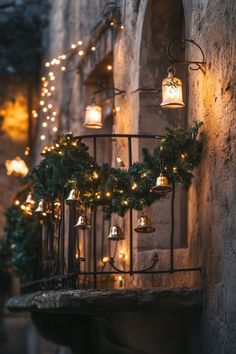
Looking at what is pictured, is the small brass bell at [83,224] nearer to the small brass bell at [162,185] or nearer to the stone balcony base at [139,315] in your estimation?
the stone balcony base at [139,315]

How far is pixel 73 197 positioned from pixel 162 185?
40.7 inches

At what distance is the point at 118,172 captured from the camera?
8648mm

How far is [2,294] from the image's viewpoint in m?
16.5

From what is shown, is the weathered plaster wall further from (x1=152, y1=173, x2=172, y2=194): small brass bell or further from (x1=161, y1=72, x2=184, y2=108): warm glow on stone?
(x1=152, y1=173, x2=172, y2=194): small brass bell

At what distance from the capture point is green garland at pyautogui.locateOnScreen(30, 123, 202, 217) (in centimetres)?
819

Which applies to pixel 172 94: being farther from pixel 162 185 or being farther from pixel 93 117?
pixel 93 117

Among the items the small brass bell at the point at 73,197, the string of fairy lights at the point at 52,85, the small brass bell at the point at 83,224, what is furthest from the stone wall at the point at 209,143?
the string of fairy lights at the point at 52,85

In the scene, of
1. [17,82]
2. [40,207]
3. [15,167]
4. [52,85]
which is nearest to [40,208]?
[40,207]

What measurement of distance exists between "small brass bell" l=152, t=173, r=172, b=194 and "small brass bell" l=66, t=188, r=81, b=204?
0.90m

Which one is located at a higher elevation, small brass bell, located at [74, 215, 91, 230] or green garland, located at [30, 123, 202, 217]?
green garland, located at [30, 123, 202, 217]

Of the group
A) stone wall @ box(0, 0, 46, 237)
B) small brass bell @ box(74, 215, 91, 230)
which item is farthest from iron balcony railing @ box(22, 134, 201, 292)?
stone wall @ box(0, 0, 46, 237)

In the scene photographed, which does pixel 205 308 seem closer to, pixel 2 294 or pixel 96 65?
pixel 96 65

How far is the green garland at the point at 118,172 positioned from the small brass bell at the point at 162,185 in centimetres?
19

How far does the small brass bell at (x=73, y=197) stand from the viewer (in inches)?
341
